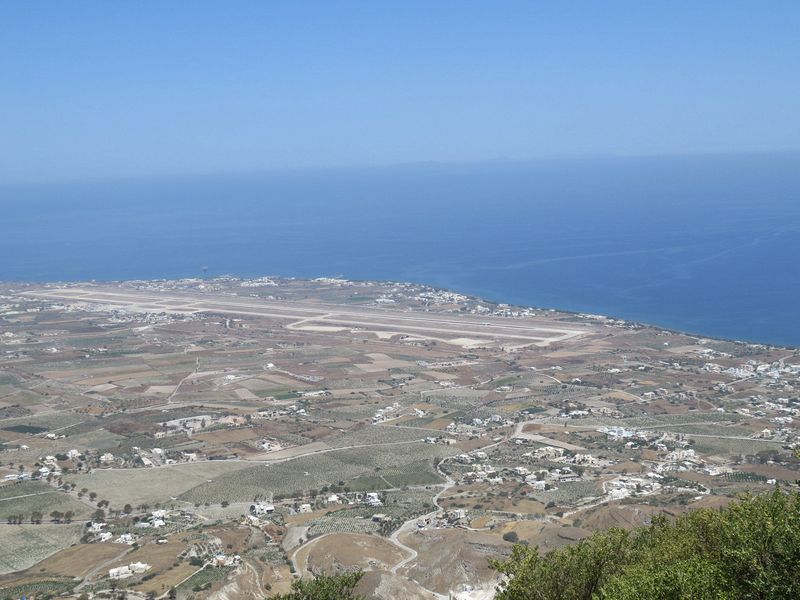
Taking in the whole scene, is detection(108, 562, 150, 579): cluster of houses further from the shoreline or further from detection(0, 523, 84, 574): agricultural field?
the shoreline

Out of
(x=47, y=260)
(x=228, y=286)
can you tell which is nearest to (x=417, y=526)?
(x=228, y=286)

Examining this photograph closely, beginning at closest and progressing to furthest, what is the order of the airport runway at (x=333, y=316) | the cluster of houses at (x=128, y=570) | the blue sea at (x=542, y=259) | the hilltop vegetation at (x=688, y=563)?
the hilltop vegetation at (x=688, y=563) → the cluster of houses at (x=128, y=570) → the airport runway at (x=333, y=316) → the blue sea at (x=542, y=259)

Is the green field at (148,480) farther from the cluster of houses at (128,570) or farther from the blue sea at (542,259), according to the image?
the blue sea at (542,259)

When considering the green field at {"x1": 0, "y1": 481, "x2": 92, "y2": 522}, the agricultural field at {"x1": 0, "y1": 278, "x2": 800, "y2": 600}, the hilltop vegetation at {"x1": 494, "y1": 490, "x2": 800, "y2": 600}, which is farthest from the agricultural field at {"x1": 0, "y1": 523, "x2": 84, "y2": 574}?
the hilltop vegetation at {"x1": 494, "y1": 490, "x2": 800, "y2": 600}

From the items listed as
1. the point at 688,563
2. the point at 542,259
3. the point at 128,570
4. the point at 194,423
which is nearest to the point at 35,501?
the point at 128,570

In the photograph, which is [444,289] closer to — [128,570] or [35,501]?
[35,501]

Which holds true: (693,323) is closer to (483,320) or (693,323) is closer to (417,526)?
(483,320)

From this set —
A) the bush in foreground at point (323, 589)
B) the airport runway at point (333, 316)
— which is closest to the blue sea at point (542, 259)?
the airport runway at point (333, 316)

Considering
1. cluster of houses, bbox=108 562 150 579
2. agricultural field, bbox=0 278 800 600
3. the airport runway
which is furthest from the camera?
the airport runway
